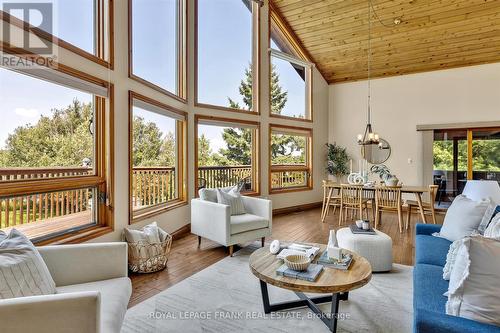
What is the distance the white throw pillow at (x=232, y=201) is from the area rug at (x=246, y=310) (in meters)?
1.15

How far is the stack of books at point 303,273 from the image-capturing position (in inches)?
75.7

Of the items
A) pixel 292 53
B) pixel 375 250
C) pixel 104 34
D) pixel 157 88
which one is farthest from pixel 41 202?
pixel 292 53

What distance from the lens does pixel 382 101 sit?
7.03 m

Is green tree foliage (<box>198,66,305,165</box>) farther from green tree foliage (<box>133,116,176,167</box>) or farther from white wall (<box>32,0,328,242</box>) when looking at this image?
green tree foliage (<box>133,116,176,167</box>)

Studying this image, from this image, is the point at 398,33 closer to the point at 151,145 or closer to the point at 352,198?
the point at 352,198

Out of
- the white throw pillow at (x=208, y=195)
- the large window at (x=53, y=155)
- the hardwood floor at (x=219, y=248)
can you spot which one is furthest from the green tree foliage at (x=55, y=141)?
the white throw pillow at (x=208, y=195)

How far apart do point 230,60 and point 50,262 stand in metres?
4.83

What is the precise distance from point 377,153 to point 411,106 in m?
1.33

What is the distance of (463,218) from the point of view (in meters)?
2.58

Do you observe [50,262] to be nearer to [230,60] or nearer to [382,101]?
[230,60]

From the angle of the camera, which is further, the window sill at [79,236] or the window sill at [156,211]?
the window sill at [156,211]

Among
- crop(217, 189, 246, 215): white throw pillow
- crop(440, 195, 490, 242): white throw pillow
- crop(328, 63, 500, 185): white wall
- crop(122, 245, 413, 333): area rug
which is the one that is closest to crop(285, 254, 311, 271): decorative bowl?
crop(122, 245, 413, 333): area rug

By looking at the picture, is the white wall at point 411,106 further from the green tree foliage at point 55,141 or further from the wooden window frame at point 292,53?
the green tree foliage at point 55,141

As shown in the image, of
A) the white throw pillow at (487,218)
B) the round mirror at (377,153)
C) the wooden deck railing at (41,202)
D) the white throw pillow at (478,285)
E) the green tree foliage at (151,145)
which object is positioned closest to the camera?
the white throw pillow at (478,285)
